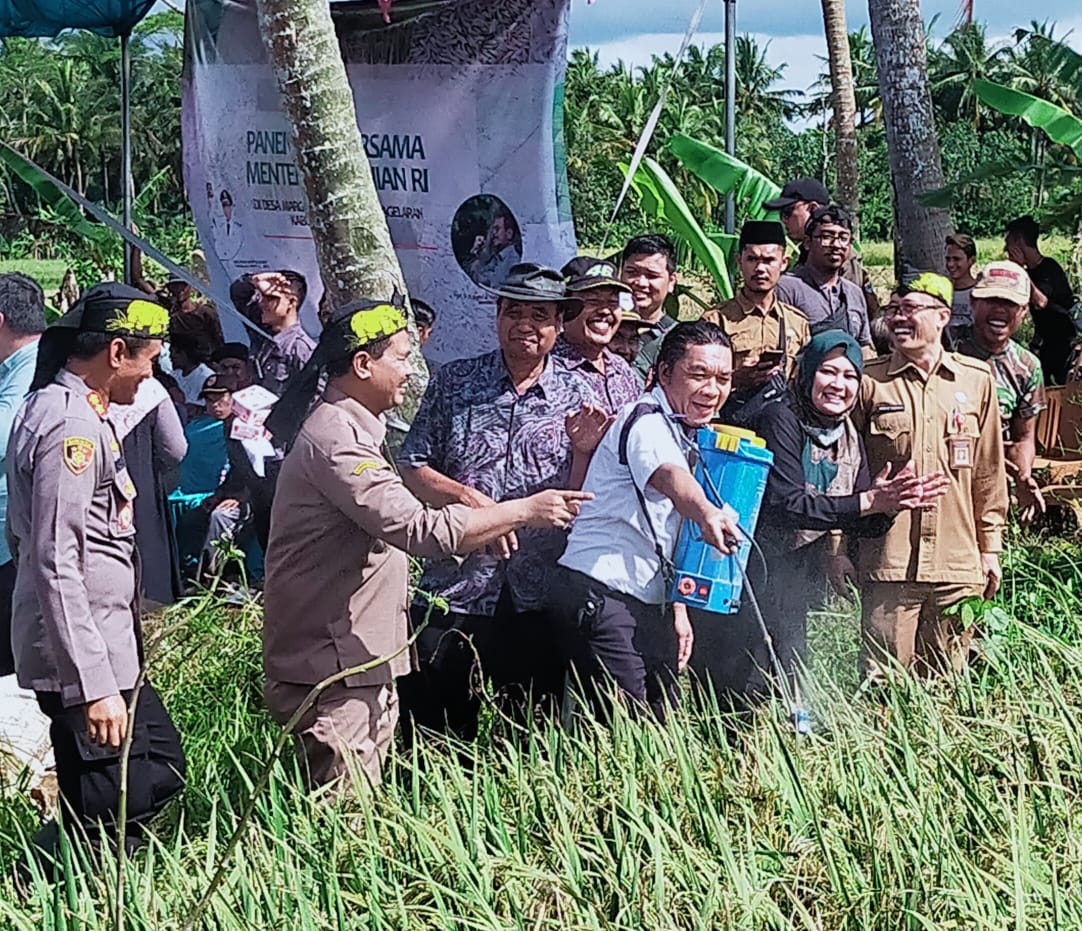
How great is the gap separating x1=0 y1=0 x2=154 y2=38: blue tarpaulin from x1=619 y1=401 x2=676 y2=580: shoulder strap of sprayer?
5.42 meters

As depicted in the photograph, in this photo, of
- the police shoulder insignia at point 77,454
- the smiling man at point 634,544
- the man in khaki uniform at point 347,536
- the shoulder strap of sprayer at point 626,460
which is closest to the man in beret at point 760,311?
the smiling man at point 634,544

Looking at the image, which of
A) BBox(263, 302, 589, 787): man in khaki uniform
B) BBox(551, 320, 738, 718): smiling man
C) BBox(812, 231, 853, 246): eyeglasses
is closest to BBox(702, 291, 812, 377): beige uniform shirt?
BBox(812, 231, 853, 246): eyeglasses

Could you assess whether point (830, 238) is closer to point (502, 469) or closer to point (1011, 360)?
point (1011, 360)

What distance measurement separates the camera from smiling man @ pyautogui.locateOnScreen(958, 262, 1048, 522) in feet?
21.4

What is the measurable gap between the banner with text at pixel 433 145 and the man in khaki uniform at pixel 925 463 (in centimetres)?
200

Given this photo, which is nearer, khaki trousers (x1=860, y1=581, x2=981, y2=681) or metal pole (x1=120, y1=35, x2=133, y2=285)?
khaki trousers (x1=860, y1=581, x2=981, y2=681)

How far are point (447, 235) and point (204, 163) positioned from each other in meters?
2.03

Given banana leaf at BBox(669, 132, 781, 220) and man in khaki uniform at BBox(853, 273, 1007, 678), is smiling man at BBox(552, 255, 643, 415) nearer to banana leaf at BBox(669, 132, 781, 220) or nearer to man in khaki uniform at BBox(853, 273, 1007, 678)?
man in khaki uniform at BBox(853, 273, 1007, 678)

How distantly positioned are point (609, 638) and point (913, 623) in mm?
1199

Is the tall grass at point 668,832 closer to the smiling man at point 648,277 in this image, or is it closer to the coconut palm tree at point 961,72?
the smiling man at point 648,277

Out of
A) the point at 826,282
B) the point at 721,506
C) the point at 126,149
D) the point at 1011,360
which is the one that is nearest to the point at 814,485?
the point at 721,506

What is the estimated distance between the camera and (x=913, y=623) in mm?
5277

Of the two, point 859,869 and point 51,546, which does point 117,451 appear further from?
point 859,869

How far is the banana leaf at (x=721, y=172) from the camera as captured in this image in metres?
9.27
